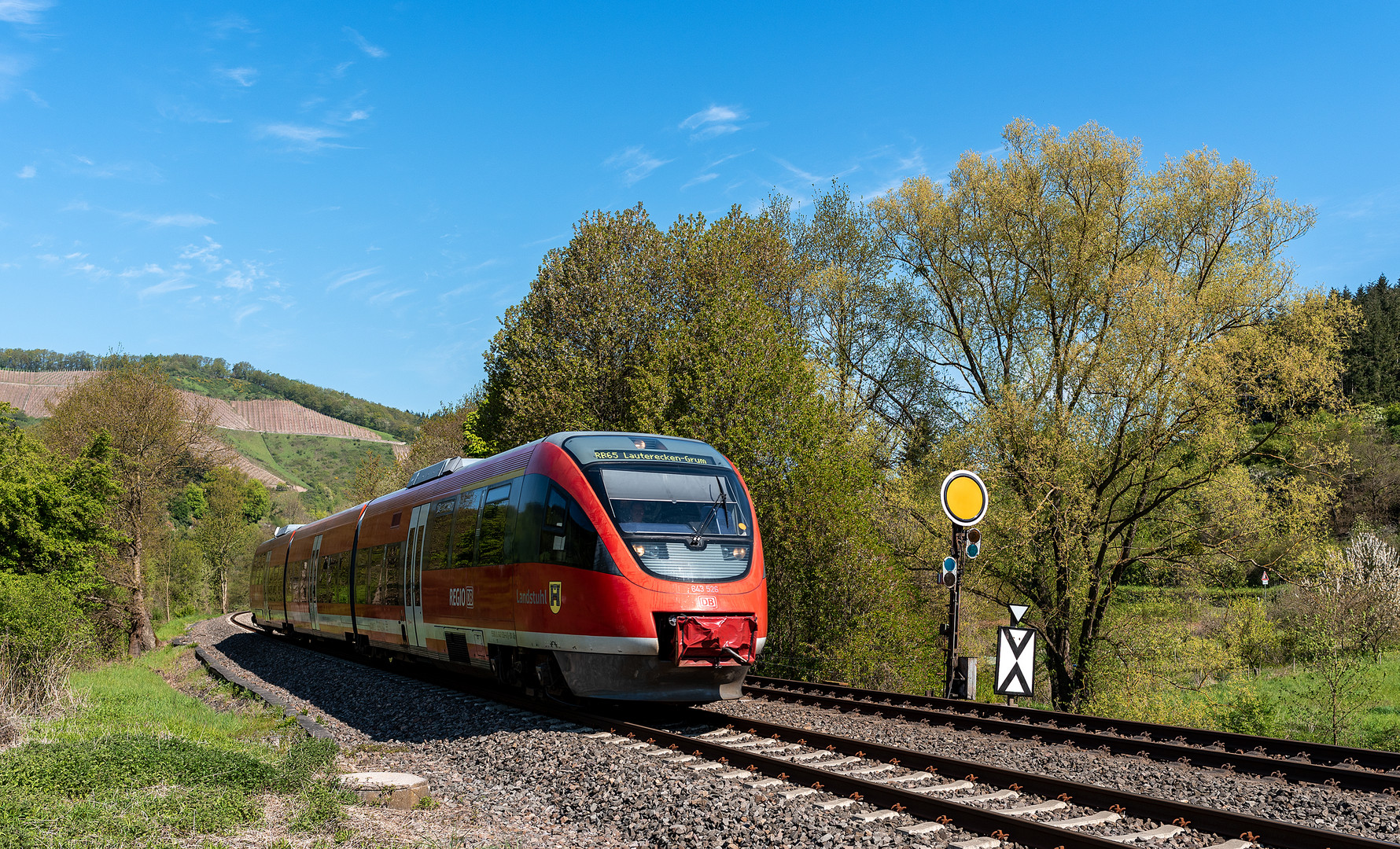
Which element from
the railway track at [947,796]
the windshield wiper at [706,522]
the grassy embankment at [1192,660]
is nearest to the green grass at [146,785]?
the railway track at [947,796]

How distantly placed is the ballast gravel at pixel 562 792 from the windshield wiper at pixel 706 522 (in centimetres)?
261

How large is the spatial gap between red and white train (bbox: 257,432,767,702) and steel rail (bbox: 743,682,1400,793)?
2.33 meters

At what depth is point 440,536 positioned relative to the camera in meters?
15.3

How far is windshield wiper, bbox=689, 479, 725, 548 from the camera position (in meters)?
11.2

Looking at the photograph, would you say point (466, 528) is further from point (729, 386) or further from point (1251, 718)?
point (1251, 718)

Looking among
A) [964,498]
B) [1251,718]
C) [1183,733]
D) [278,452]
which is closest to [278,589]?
[964,498]

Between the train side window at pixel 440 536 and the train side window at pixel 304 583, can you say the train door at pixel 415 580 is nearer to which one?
the train side window at pixel 440 536

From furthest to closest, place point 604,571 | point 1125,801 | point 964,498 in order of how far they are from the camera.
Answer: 1. point 964,498
2. point 604,571
3. point 1125,801

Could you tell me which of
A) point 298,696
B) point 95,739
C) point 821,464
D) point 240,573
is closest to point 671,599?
point 95,739

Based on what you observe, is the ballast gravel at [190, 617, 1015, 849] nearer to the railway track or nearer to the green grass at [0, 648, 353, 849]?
the railway track

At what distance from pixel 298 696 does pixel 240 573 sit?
71710mm

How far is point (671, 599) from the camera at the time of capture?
35.1ft

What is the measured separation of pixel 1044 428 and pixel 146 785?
22.0m

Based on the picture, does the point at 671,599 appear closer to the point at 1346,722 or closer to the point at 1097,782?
the point at 1097,782
